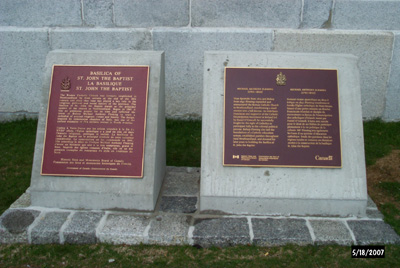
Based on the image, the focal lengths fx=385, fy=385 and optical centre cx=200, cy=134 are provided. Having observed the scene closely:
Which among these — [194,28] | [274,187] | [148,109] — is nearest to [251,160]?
[274,187]

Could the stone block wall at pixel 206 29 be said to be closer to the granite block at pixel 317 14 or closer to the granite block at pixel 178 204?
the granite block at pixel 317 14

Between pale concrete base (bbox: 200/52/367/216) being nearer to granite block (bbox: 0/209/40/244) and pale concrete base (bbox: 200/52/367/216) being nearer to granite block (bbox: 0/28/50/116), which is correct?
granite block (bbox: 0/209/40/244)

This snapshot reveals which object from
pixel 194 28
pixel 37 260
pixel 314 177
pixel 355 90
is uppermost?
pixel 194 28

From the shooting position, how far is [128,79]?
165 inches

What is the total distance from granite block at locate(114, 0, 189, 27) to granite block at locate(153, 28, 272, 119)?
159 millimetres

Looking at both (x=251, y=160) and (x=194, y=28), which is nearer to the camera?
(x=251, y=160)

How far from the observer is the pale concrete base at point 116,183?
4.02 metres

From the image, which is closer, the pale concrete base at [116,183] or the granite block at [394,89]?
the pale concrete base at [116,183]

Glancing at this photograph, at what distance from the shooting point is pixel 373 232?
376cm

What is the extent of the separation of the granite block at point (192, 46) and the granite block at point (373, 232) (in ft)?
11.7

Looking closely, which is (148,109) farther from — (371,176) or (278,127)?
(371,176)

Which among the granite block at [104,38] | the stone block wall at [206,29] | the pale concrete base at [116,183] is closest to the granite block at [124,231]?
the pale concrete base at [116,183]

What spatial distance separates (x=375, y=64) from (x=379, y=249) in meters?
3.92

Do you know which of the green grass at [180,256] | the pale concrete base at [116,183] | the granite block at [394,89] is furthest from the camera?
the granite block at [394,89]
